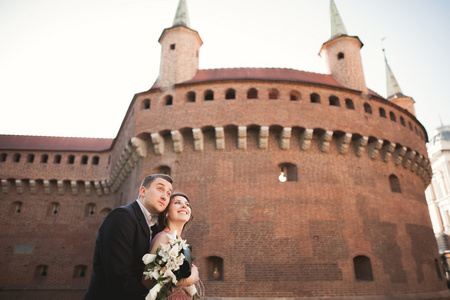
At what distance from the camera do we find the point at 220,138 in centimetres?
1495

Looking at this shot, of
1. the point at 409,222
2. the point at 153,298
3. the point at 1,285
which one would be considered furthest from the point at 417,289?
the point at 1,285

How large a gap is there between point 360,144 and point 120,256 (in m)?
14.9

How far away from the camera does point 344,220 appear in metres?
14.1

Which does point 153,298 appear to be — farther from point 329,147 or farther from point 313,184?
point 329,147

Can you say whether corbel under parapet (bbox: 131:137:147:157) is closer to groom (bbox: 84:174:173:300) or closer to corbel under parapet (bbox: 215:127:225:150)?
corbel under parapet (bbox: 215:127:225:150)

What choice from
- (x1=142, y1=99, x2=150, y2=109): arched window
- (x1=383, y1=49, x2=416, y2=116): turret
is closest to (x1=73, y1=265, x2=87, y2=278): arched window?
(x1=142, y1=99, x2=150, y2=109): arched window

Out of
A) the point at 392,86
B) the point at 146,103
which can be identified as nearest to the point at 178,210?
the point at 146,103

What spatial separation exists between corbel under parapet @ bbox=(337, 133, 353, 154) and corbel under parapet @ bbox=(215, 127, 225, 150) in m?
5.82

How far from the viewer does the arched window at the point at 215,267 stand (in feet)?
43.4

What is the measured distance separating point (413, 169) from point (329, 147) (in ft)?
22.7

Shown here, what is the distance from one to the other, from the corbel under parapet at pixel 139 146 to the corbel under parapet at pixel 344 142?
987cm

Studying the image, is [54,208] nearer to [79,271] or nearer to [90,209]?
[90,209]

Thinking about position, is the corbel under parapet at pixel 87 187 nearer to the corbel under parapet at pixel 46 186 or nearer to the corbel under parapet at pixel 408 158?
the corbel under parapet at pixel 46 186

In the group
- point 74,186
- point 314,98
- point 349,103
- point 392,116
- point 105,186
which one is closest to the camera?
point 314,98
